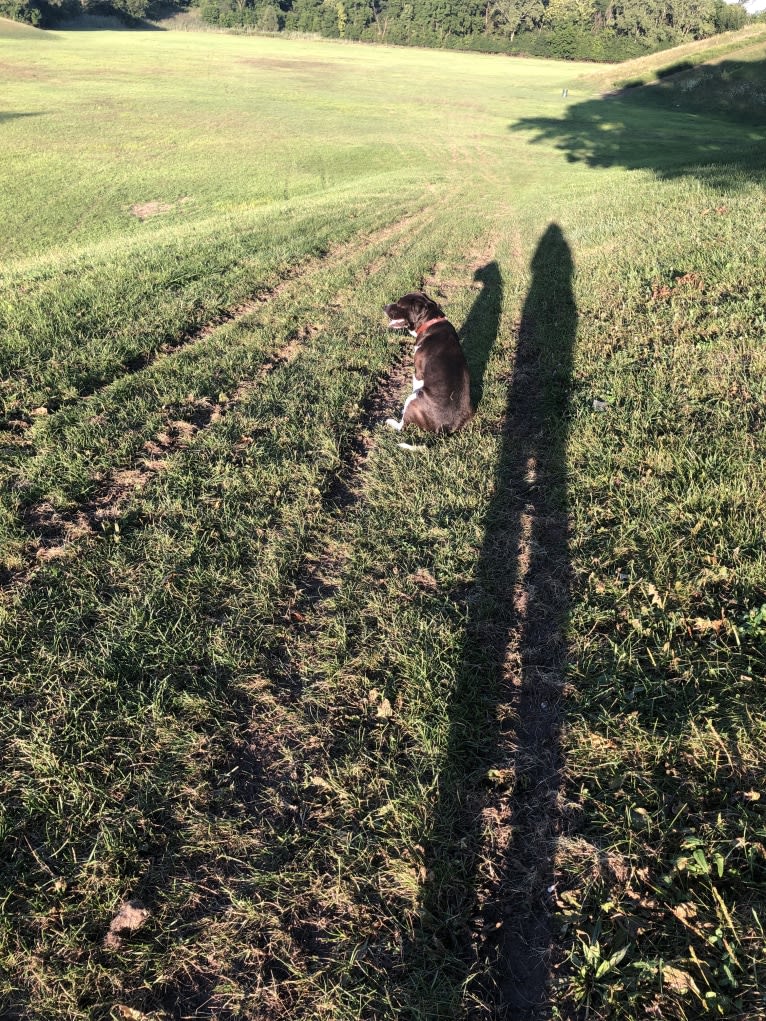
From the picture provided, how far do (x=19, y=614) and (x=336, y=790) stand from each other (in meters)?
2.23

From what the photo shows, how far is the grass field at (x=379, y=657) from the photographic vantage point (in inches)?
76.0

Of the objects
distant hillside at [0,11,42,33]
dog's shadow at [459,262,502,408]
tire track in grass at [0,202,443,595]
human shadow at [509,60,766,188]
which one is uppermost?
distant hillside at [0,11,42,33]

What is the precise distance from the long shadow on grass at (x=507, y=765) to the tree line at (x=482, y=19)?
3741 inches

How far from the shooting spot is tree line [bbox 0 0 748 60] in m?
68.7

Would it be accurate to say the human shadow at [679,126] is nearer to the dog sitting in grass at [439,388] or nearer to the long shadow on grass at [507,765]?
the dog sitting in grass at [439,388]

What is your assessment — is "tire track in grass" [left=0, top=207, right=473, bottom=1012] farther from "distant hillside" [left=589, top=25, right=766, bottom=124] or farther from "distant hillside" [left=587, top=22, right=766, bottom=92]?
"distant hillside" [left=587, top=22, right=766, bottom=92]

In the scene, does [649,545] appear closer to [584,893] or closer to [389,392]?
[584,893]

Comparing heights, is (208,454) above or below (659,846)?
above

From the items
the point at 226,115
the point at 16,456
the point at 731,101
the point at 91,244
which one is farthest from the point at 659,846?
Result: the point at 731,101

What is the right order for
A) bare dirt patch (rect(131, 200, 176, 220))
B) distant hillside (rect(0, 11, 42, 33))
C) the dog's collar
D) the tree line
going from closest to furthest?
the dog's collar → bare dirt patch (rect(131, 200, 176, 220)) → distant hillside (rect(0, 11, 42, 33)) → the tree line

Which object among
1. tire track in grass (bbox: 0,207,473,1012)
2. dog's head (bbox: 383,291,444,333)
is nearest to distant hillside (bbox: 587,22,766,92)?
dog's head (bbox: 383,291,444,333)

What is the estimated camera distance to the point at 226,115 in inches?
1203

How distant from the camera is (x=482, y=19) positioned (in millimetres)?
83250

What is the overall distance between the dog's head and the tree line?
303 feet
